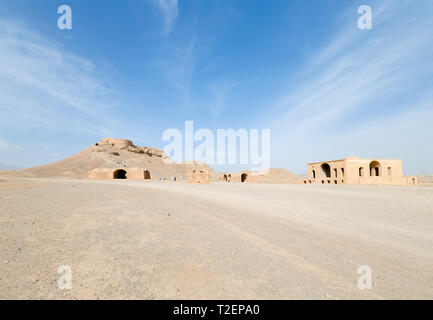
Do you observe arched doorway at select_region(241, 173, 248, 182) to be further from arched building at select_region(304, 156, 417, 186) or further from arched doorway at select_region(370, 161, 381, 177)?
arched doorway at select_region(370, 161, 381, 177)

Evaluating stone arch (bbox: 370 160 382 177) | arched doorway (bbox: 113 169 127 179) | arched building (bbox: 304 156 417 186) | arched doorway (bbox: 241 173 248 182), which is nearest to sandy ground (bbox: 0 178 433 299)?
arched building (bbox: 304 156 417 186)

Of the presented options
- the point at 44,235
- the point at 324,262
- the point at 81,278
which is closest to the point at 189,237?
the point at 81,278

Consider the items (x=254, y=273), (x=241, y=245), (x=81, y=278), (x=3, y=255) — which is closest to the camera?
(x=81, y=278)

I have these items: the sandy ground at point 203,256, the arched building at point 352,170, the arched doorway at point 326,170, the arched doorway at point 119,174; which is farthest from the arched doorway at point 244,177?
the sandy ground at point 203,256

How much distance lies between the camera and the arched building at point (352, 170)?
3366 centimetres

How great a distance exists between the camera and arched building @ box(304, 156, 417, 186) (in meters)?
33.7

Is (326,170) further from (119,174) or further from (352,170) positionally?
(119,174)

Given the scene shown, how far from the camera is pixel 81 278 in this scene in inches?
110

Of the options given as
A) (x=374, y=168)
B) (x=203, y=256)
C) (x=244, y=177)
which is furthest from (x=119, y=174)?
(x=374, y=168)

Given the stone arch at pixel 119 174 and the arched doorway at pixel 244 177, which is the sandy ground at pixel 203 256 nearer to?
the stone arch at pixel 119 174

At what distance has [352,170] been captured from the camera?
3409 centimetres
